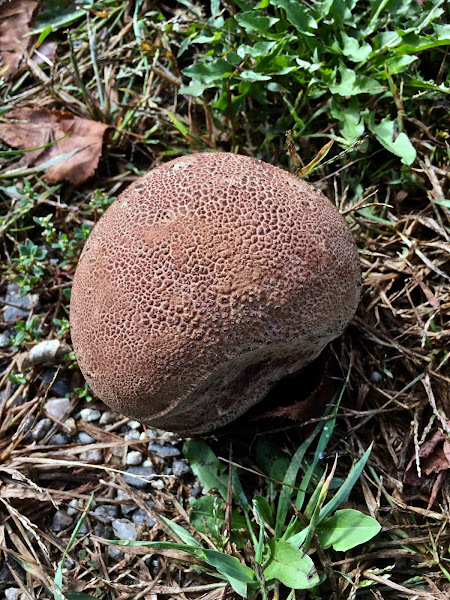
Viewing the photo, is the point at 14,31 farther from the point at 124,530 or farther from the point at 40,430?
the point at 124,530

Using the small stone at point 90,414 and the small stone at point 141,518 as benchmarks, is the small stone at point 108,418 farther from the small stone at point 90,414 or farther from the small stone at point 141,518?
the small stone at point 141,518

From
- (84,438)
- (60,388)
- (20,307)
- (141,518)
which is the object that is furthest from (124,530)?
(20,307)

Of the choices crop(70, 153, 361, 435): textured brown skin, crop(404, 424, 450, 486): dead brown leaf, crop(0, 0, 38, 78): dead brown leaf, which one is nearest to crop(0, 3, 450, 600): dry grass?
crop(404, 424, 450, 486): dead brown leaf

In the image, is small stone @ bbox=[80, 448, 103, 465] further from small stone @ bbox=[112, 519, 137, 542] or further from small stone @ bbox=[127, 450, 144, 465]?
small stone @ bbox=[112, 519, 137, 542]

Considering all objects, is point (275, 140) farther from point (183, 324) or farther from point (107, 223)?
point (183, 324)

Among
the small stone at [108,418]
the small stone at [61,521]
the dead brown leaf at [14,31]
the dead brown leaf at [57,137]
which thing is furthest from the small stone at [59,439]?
the dead brown leaf at [14,31]

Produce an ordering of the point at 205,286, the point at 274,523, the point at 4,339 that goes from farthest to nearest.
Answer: the point at 4,339 → the point at 274,523 → the point at 205,286

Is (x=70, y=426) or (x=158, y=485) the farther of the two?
(x=70, y=426)
